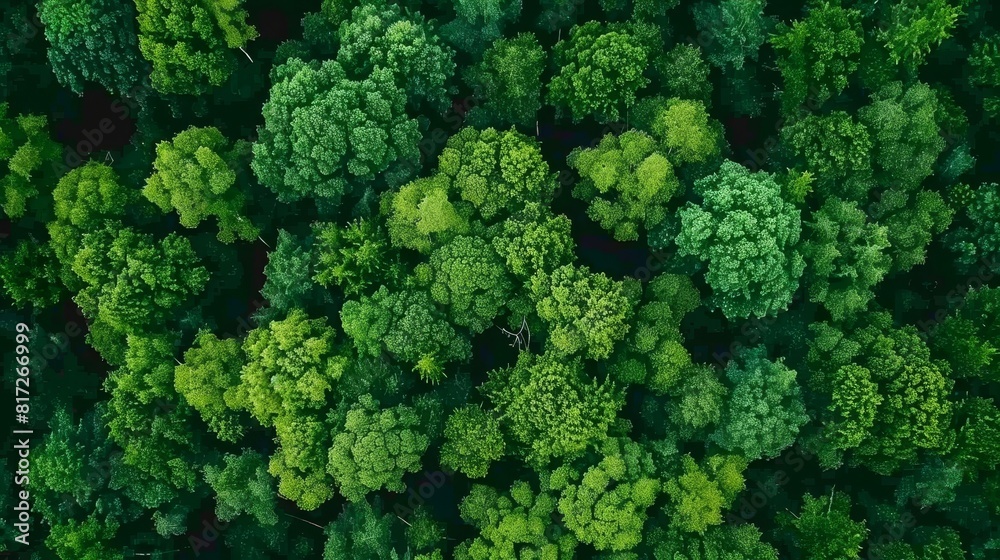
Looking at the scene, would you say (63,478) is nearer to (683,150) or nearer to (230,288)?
(230,288)

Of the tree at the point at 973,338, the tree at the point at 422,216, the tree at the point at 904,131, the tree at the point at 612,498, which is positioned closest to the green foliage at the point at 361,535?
the tree at the point at 612,498

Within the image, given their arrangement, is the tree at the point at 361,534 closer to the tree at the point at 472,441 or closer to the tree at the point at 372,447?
the tree at the point at 372,447

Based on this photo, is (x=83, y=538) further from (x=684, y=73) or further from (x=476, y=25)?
(x=684, y=73)

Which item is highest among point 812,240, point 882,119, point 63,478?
point 882,119

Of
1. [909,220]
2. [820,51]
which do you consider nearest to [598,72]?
[820,51]

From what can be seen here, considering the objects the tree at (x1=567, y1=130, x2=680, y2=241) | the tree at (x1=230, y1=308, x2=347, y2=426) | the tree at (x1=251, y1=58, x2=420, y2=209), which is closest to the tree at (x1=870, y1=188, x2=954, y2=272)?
the tree at (x1=567, y1=130, x2=680, y2=241)

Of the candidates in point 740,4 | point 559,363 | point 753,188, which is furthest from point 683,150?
point 559,363
